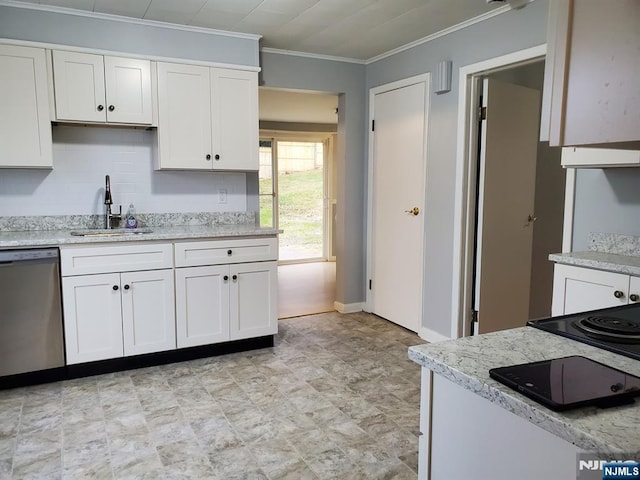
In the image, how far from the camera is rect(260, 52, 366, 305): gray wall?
421 cm

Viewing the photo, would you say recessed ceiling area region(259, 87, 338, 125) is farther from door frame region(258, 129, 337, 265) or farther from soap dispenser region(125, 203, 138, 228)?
soap dispenser region(125, 203, 138, 228)

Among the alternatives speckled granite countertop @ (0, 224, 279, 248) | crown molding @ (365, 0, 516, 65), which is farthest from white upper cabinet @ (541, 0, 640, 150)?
speckled granite countertop @ (0, 224, 279, 248)

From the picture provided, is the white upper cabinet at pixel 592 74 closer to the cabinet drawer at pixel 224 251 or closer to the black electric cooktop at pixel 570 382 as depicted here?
the black electric cooktop at pixel 570 382

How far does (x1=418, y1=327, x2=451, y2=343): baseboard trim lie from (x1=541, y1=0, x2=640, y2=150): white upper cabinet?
10.2 feet

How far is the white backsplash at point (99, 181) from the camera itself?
3.29m

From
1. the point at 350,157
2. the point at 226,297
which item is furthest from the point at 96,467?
the point at 350,157

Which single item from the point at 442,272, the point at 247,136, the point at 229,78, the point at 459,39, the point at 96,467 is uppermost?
the point at 459,39

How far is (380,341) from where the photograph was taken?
381cm

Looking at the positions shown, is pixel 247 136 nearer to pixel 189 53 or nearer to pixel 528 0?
pixel 189 53

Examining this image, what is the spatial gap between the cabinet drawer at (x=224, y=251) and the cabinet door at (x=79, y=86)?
105cm

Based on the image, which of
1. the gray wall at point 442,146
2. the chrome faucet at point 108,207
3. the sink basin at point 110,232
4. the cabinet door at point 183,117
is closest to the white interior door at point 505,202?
the gray wall at point 442,146

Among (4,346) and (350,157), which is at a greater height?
(350,157)

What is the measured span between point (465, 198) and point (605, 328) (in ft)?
7.98

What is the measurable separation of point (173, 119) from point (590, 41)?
312 cm
